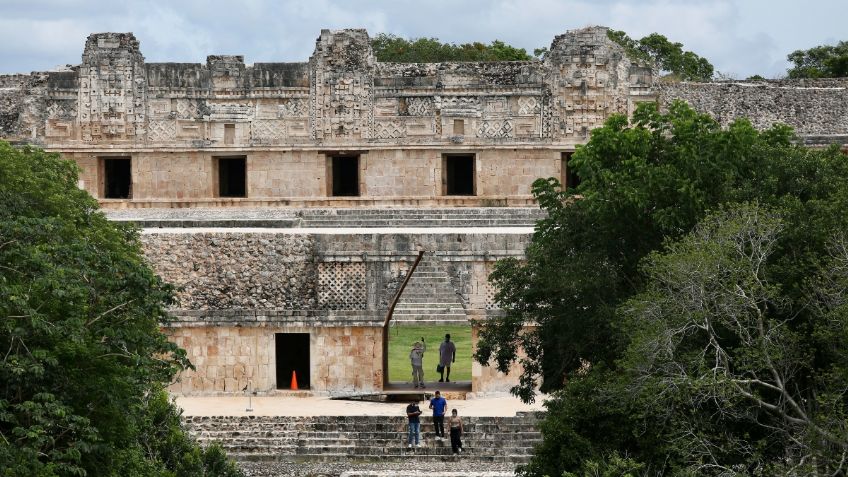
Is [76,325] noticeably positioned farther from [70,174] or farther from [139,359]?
[70,174]

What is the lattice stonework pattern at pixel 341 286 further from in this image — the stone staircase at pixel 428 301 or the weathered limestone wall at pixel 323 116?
the stone staircase at pixel 428 301

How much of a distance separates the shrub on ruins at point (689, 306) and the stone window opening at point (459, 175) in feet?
34.3

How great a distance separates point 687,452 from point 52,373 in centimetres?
493

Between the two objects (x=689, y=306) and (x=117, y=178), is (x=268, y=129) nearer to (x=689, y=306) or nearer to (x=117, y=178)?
(x=117, y=178)

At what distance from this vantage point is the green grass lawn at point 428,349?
957 inches

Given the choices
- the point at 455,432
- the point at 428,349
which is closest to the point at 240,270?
the point at 455,432

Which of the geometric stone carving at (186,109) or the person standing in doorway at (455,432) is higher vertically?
the geometric stone carving at (186,109)

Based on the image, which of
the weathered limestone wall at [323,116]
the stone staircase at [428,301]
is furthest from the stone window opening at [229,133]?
the stone staircase at [428,301]

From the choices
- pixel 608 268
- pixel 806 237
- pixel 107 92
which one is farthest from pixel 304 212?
pixel 806 237

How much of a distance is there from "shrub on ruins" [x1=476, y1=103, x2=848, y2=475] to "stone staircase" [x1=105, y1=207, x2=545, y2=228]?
7.94 meters

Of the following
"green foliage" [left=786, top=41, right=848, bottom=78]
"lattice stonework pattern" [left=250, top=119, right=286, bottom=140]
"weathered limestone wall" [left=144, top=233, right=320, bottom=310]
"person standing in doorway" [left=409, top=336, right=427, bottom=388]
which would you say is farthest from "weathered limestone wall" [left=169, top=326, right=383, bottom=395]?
"green foliage" [left=786, top=41, right=848, bottom=78]

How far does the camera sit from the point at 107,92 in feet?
89.4

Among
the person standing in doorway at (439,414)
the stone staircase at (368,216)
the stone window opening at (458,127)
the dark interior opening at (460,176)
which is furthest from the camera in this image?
the dark interior opening at (460,176)

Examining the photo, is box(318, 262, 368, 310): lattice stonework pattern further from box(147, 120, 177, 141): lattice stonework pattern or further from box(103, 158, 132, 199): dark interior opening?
box(103, 158, 132, 199): dark interior opening
